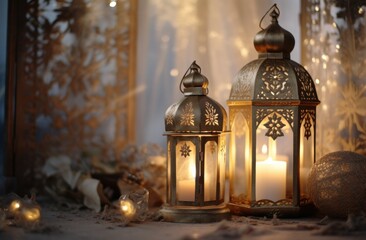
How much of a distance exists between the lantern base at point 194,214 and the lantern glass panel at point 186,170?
37 mm

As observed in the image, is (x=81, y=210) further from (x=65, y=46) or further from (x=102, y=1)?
(x=102, y=1)

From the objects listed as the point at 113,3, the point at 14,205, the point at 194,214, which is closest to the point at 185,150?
the point at 194,214

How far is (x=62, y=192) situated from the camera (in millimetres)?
2457

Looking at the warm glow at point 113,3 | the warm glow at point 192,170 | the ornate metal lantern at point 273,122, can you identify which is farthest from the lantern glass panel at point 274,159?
the warm glow at point 113,3

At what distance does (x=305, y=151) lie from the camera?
7.11ft

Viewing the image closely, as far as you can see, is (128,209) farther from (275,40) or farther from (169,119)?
(275,40)

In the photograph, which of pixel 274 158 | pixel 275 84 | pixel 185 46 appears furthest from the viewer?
pixel 185 46

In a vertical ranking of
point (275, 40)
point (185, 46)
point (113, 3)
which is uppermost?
point (113, 3)

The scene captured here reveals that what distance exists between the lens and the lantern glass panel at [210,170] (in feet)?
6.57

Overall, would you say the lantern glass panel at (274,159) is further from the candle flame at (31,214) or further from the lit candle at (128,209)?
the candle flame at (31,214)

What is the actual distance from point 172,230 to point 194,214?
0.16m

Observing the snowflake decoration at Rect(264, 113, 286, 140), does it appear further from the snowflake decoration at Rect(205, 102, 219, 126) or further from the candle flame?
the candle flame

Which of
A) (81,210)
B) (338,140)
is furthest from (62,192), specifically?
(338,140)

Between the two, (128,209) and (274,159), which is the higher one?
(274,159)
